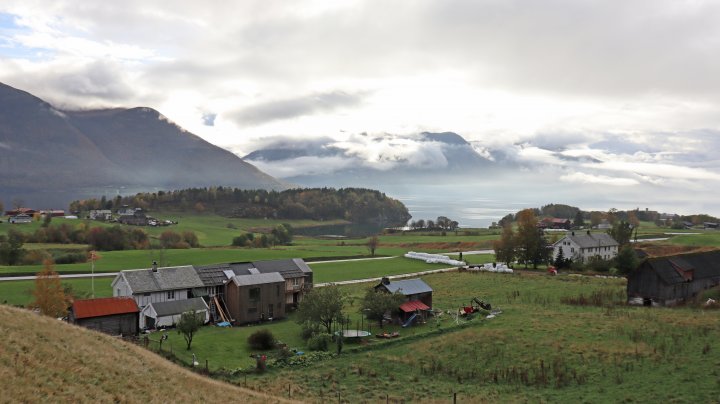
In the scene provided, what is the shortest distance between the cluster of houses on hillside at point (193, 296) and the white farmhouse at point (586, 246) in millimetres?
45749

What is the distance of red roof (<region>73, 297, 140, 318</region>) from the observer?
133ft

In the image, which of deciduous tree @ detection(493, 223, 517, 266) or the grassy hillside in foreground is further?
deciduous tree @ detection(493, 223, 517, 266)

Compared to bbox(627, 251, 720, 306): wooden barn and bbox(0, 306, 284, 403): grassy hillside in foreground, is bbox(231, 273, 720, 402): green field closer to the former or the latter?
bbox(627, 251, 720, 306): wooden barn

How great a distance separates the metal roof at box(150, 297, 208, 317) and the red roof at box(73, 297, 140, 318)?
2076 mm

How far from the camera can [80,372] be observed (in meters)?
21.3

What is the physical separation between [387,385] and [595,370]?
11.4 meters

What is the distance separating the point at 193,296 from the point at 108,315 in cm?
852

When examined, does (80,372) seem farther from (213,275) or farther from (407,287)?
(407,287)

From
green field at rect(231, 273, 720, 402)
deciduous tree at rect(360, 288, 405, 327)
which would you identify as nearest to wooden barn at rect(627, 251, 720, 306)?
green field at rect(231, 273, 720, 402)

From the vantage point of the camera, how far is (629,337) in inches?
1321

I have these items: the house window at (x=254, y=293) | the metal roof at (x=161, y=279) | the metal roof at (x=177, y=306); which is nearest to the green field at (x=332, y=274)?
the metal roof at (x=161, y=279)

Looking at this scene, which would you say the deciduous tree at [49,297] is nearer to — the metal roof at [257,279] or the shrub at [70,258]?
the metal roof at [257,279]

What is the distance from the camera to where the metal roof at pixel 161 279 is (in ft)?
152

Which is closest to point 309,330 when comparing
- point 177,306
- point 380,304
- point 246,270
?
point 380,304
